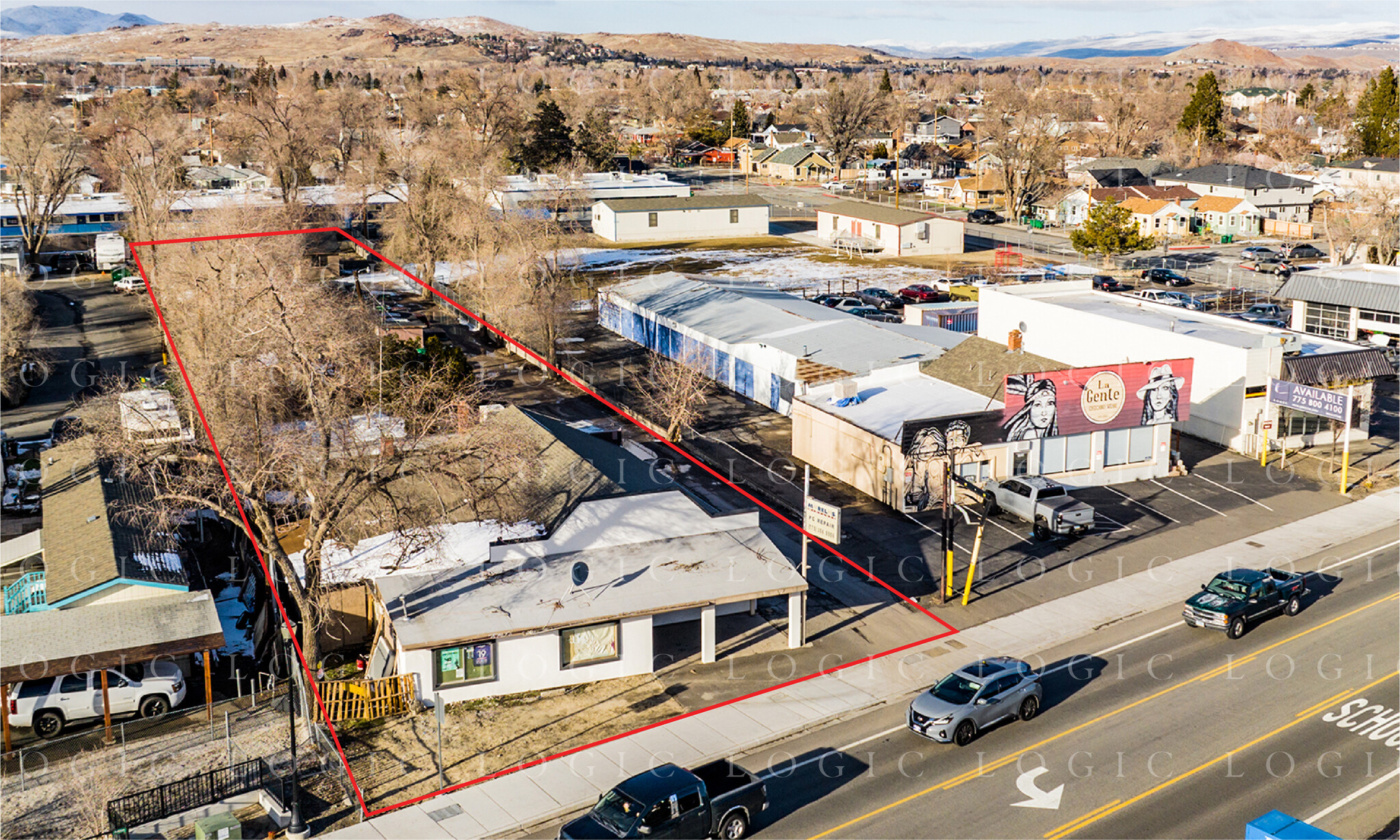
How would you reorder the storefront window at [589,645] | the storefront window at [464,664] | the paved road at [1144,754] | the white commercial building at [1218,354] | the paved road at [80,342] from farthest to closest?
the paved road at [80,342], the white commercial building at [1218,354], the storefront window at [589,645], the storefront window at [464,664], the paved road at [1144,754]

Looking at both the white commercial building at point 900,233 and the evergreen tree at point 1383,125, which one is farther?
the evergreen tree at point 1383,125

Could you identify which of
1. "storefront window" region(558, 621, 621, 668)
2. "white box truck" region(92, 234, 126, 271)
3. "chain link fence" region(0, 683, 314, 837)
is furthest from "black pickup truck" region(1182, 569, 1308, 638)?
"white box truck" region(92, 234, 126, 271)

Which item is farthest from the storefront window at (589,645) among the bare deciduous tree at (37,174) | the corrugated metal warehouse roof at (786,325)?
the bare deciduous tree at (37,174)

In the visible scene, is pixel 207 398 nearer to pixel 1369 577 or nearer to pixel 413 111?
pixel 1369 577

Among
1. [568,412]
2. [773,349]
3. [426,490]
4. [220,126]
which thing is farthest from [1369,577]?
[220,126]

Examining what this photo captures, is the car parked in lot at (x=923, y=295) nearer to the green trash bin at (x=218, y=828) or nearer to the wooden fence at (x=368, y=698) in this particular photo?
the wooden fence at (x=368, y=698)

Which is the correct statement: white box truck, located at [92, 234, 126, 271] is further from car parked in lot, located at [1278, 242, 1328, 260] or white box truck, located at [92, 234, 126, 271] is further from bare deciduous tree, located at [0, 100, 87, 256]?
car parked in lot, located at [1278, 242, 1328, 260]

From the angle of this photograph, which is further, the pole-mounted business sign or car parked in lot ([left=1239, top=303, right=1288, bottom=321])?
car parked in lot ([left=1239, top=303, right=1288, bottom=321])
